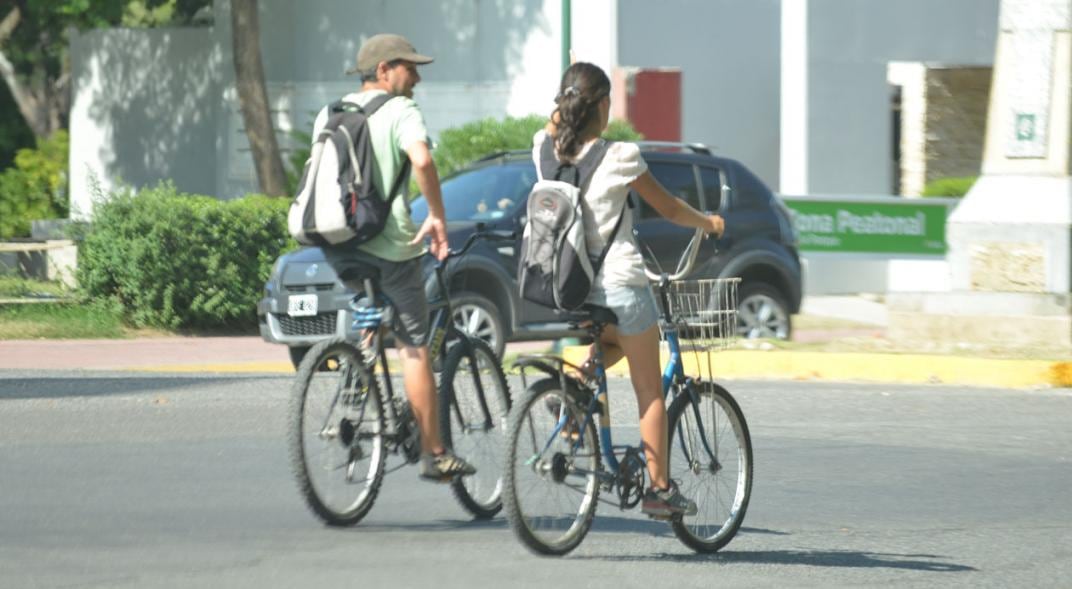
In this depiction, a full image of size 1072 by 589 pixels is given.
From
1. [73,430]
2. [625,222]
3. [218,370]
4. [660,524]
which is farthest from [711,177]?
[625,222]

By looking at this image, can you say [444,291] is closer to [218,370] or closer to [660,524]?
[660,524]

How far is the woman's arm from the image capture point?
23.3ft

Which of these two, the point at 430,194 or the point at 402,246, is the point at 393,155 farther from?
the point at 402,246

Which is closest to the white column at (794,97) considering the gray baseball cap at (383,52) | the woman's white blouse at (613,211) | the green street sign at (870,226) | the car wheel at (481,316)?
the green street sign at (870,226)

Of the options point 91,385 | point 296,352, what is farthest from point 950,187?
point 91,385

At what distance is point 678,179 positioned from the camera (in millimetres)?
17453

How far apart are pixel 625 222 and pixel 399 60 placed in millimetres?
1322

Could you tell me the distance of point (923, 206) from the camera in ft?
72.4

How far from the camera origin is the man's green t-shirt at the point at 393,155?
7645mm

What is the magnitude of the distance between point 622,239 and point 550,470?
88cm

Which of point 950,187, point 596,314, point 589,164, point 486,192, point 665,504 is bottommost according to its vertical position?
point 950,187

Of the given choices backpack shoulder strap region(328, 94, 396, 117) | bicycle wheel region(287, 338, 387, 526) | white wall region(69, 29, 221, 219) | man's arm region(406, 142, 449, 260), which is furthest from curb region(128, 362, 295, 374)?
white wall region(69, 29, 221, 219)

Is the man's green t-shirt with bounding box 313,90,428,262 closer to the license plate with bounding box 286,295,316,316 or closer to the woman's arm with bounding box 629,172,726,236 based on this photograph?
the woman's arm with bounding box 629,172,726,236

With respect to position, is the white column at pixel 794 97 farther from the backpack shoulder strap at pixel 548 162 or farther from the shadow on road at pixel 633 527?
the backpack shoulder strap at pixel 548 162
